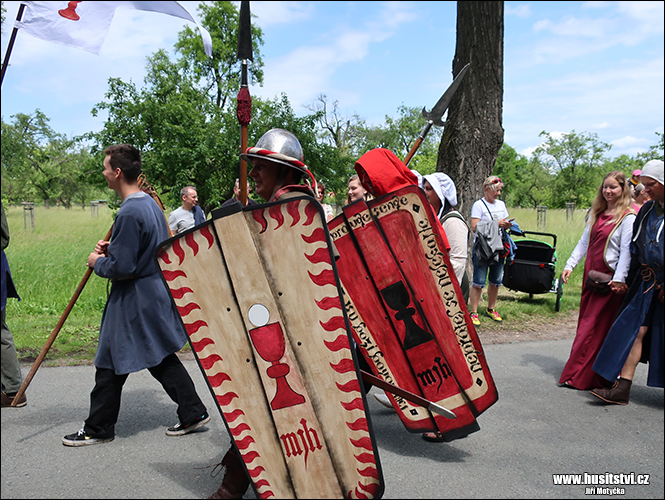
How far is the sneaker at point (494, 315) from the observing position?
619 cm

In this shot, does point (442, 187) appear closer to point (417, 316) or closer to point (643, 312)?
point (417, 316)

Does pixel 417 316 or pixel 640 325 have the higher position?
pixel 417 316

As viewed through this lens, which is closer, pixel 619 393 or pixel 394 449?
pixel 394 449

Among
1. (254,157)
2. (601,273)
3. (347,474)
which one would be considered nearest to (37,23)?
(254,157)

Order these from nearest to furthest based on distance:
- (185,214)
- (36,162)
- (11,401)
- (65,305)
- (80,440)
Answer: (80,440)
(11,401)
(65,305)
(185,214)
(36,162)

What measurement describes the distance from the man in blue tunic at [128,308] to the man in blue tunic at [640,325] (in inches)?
128

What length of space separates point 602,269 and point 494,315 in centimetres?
213

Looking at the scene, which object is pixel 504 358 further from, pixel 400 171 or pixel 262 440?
pixel 262 440

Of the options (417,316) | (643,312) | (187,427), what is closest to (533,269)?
(643,312)

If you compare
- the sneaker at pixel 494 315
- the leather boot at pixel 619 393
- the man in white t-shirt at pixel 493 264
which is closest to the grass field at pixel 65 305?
the sneaker at pixel 494 315

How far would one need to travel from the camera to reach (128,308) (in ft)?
9.81

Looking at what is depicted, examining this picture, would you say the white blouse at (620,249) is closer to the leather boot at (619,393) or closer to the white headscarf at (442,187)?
the leather boot at (619,393)

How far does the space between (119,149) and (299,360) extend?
1868 mm

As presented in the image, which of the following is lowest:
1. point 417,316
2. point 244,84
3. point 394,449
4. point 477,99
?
point 394,449
